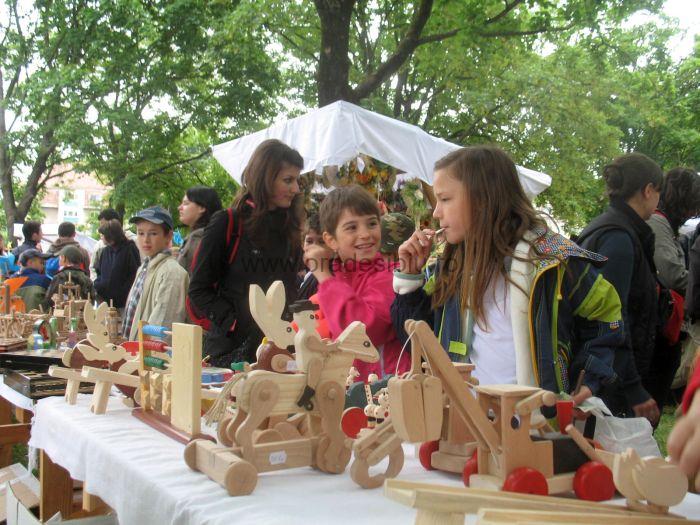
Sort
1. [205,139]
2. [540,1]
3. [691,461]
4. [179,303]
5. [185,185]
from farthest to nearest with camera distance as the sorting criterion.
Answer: [205,139], [185,185], [540,1], [179,303], [691,461]

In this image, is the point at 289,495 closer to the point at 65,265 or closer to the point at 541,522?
the point at 541,522

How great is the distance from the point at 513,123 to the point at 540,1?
593 centimetres

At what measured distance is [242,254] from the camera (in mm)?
2855

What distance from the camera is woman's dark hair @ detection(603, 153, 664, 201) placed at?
2.78m

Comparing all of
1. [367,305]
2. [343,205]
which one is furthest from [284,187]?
[367,305]

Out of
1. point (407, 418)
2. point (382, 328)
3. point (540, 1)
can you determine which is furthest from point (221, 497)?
point (540, 1)

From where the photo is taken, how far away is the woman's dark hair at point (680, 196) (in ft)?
12.8

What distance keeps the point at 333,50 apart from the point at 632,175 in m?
6.46

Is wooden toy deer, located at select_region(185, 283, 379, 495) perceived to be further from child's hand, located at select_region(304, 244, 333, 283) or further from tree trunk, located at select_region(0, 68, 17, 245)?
tree trunk, located at select_region(0, 68, 17, 245)

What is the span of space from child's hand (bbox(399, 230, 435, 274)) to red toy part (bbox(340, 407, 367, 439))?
1.79 feet

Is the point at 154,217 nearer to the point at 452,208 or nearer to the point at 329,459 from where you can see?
the point at 452,208

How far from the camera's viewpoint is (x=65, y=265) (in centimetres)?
509

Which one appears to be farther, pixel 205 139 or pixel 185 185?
pixel 205 139

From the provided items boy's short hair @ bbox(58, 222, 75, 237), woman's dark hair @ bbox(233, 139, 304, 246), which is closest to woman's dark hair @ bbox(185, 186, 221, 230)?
woman's dark hair @ bbox(233, 139, 304, 246)
